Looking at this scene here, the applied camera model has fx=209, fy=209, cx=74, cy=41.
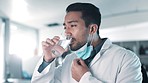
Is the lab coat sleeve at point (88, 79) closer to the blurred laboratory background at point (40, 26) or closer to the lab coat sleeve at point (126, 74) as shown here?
the lab coat sleeve at point (126, 74)

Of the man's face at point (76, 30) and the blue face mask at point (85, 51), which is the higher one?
the man's face at point (76, 30)

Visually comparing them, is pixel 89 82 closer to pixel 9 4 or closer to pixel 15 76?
pixel 15 76

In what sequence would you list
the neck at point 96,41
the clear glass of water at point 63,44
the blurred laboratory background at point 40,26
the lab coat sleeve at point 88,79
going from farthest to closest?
the blurred laboratory background at point 40,26
the neck at point 96,41
the clear glass of water at point 63,44
the lab coat sleeve at point 88,79

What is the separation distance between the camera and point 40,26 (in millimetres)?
5855

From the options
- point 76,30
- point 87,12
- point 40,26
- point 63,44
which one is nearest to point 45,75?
point 63,44

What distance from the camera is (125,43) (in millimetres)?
5730

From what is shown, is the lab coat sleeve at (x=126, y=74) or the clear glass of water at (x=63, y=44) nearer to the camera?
the lab coat sleeve at (x=126, y=74)

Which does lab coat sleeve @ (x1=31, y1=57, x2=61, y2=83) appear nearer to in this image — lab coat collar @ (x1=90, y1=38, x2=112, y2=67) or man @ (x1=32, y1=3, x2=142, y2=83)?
man @ (x1=32, y1=3, x2=142, y2=83)

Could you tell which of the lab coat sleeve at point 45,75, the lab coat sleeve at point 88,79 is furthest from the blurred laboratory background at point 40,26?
the lab coat sleeve at point 88,79

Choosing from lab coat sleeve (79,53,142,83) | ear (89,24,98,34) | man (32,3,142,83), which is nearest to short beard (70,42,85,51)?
man (32,3,142,83)

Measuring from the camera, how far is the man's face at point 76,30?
46.7 inches

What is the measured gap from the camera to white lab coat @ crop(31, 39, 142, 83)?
39.8 inches

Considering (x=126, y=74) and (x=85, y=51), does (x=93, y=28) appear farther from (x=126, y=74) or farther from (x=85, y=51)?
(x=126, y=74)

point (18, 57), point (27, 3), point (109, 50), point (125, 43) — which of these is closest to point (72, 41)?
point (109, 50)
